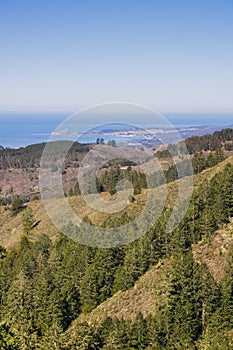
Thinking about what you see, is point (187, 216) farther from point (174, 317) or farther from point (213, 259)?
point (174, 317)

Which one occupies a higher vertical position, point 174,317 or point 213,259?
point 213,259

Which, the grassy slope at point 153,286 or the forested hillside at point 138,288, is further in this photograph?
the grassy slope at point 153,286

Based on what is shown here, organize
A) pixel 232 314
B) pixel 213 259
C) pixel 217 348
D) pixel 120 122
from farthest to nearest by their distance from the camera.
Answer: pixel 213 259 → pixel 232 314 → pixel 120 122 → pixel 217 348

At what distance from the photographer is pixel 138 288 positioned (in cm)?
5206

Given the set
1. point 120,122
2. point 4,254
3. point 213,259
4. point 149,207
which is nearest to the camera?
point 4,254

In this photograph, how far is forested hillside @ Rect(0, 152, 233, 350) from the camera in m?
40.8

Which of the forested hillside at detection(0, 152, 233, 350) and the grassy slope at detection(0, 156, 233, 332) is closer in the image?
the forested hillside at detection(0, 152, 233, 350)

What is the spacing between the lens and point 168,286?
46.4 meters

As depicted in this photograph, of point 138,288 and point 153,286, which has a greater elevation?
point 153,286

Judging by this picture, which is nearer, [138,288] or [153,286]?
[153,286]

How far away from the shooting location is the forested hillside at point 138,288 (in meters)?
40.8

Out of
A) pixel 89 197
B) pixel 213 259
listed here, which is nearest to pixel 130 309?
pixel 213 259

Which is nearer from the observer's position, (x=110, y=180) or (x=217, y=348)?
(x=217, y=348)

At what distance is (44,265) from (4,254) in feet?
127
